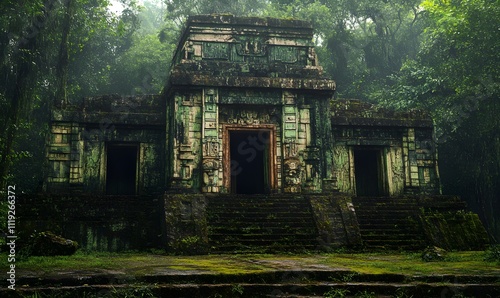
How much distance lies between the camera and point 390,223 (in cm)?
1161

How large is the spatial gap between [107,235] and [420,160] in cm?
1018

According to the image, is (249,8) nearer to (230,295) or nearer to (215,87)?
(215,87)

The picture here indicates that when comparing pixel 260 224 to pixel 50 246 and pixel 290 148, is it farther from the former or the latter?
pixel 50 246

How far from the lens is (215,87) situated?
1355 centimetres

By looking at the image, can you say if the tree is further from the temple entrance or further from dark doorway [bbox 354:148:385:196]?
the temple entrance

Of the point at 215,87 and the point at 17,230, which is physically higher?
the point at 215,87

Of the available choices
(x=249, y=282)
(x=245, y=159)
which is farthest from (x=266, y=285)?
(x=245, y=159)

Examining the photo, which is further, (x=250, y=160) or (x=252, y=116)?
(x=250, y=160)

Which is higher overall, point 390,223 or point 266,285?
point 390,223

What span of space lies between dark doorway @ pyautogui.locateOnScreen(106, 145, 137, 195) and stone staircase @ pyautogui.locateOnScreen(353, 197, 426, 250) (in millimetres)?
8015

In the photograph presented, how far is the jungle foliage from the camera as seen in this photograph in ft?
46.0

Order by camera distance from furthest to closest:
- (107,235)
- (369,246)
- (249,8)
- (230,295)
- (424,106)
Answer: (249,8) < (424,106) < (107,235) < (369,246) < (230,295)

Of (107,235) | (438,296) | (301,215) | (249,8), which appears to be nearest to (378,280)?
(438,296)

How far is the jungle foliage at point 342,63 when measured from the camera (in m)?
14.0
